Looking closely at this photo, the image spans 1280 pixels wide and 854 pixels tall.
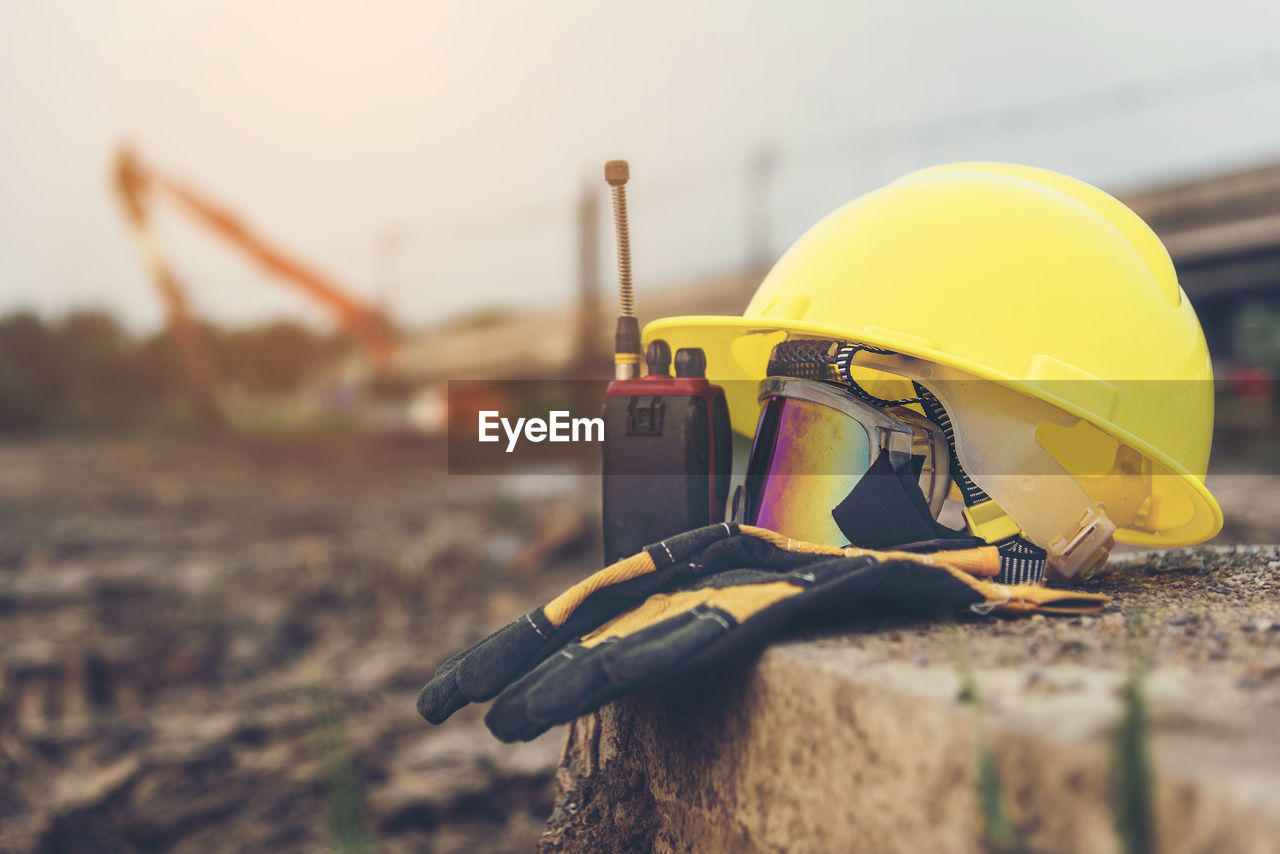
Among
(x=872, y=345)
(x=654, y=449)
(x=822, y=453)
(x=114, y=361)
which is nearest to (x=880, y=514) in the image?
(x=822, y=453)

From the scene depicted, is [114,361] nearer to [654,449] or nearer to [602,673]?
[654,449]

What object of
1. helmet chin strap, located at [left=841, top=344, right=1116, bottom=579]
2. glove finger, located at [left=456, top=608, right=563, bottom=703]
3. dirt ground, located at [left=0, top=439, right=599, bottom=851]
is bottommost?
dirt ground, located at [left=0, top=439, right=599, bottom=851]

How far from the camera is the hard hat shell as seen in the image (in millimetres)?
1429

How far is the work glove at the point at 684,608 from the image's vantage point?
1.03 metres

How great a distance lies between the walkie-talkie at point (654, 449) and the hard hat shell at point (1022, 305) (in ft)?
0.49

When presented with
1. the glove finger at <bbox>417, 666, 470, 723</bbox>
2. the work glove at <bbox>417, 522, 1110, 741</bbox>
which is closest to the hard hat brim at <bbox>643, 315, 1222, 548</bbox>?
the work glove at <bbox>417, 522, 1110, 741</bbox>

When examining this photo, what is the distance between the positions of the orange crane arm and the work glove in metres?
14.8

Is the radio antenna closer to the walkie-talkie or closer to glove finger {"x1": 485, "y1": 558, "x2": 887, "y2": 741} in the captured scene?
the walkie-talkie

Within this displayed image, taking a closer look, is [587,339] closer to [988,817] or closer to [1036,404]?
[1036,404]

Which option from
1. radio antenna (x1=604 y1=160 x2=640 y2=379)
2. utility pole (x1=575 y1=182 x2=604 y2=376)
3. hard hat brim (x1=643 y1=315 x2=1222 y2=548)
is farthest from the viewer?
utility pole (x1=575 y1=182 x2=604 y2=376)

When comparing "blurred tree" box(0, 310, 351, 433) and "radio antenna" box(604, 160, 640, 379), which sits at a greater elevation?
"radio antenna" box(604, 160, 640, 379)

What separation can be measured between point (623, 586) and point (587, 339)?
1050cm

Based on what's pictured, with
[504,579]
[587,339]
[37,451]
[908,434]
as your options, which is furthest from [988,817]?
[37,451]

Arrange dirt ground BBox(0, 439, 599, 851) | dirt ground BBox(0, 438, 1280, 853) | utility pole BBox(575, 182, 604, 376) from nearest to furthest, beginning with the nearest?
dirt ground BBox(0, 438, 1280, 853)
dirt ground BBox(0, 439, 599, 851)
utility pole BBox(575, 182, 604, 376)
